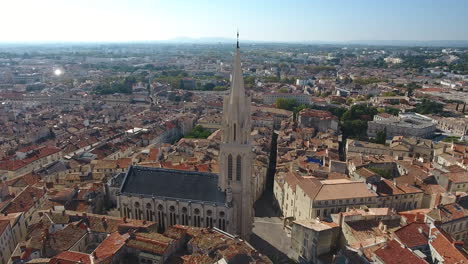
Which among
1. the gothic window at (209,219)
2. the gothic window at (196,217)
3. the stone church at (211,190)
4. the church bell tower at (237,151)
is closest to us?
the church bell tower at (237,151)

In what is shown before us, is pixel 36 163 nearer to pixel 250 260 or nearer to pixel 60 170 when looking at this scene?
pixel 60 170

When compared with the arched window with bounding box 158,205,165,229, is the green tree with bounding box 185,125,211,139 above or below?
below

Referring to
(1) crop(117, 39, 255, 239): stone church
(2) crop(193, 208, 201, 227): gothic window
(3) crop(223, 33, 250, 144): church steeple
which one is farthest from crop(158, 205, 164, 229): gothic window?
(3) crop(223, 33, 250, 144): church steeple

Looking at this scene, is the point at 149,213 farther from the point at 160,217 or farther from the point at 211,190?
the point at 211,190

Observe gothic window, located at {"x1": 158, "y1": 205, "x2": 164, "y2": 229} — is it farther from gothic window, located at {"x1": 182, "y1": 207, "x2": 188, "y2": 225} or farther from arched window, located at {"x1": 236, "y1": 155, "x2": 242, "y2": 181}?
arched window, located at {"x1": 236, "y1": 155, "x2": 242, "y2": 181}

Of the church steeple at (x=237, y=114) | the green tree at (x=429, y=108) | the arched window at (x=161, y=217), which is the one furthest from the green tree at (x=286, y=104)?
the arched window at (x=161, y=217)

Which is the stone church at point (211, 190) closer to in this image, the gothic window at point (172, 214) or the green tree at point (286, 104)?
the gothic window at point (172, 214)

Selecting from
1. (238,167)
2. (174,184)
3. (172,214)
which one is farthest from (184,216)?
(238,167)

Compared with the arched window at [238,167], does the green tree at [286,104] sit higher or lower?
lower
